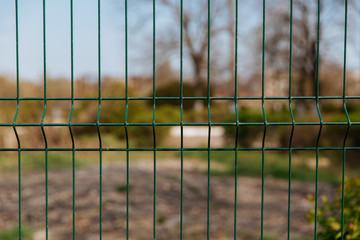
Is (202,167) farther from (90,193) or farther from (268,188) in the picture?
(90,193)

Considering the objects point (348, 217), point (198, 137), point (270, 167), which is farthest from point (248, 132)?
point (348, 217)

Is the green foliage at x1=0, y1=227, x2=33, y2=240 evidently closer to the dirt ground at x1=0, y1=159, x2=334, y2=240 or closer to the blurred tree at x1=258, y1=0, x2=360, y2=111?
the dirt ground at x1=0, y1=159, x2=334, y2=240

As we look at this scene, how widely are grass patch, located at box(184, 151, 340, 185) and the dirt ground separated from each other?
0.34 m

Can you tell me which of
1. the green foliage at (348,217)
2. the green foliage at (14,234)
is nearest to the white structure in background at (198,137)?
the green foliage at (14,234)

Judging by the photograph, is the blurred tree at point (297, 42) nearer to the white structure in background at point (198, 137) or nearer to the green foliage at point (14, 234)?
the white structure in background at point (198, 137)

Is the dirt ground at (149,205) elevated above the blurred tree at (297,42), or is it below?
below

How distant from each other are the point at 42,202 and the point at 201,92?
52.8 ft

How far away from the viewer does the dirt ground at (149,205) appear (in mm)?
4797

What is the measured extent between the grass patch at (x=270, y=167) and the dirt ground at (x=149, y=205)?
34 centimetres

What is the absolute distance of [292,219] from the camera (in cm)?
543

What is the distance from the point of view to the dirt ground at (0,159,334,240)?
189 inches

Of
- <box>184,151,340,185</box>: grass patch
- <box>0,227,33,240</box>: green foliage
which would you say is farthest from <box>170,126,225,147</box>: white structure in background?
<box>0,227,33,240</box>: green foliage

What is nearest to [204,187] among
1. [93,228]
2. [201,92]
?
[93,228]

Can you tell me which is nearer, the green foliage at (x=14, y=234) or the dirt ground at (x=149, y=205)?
the green foliage at (x=14, y=234)
